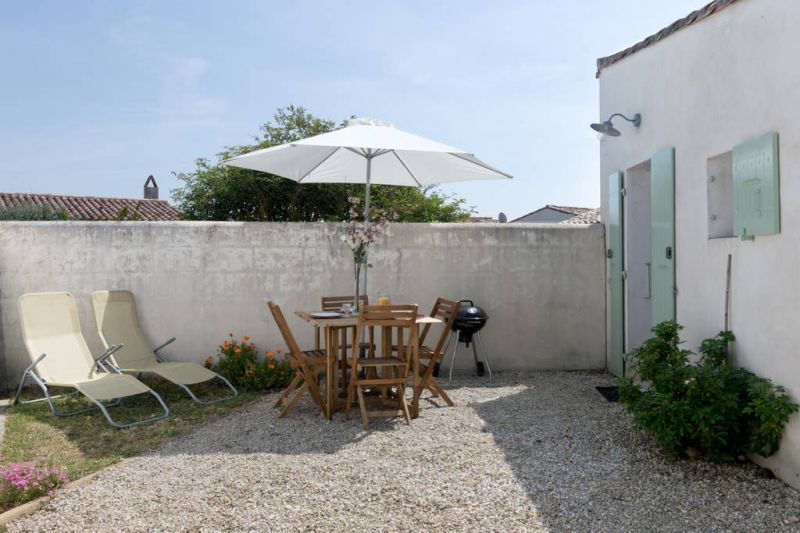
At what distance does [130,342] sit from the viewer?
21.5 feet

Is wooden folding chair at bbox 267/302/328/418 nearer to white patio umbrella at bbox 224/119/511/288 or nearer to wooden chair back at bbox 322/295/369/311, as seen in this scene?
wooden chair back at bbox 322/295/369/311

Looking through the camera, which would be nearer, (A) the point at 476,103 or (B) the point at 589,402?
(B) the point at 589,402

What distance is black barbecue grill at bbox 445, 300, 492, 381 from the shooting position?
22.5ft

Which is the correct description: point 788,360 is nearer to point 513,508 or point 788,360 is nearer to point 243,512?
point 513,508

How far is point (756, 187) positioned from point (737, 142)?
0.49 metres

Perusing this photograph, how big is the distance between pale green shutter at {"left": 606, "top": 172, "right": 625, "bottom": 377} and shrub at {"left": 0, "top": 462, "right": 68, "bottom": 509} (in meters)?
5.59

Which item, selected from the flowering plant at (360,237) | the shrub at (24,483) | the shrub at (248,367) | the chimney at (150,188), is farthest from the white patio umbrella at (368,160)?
the chimney at (150,188)

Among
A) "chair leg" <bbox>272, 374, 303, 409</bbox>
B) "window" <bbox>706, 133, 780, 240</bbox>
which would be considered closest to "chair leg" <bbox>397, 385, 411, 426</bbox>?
"chair leg" <bbox>272, 374, 303, 409</bbox>

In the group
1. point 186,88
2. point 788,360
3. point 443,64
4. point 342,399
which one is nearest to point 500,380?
point 342,399

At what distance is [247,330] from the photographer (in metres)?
7.06

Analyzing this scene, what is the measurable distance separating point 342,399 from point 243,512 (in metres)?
2.40

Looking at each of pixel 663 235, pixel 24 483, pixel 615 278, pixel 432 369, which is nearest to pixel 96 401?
pixel 24 483

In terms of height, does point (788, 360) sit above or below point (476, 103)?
below

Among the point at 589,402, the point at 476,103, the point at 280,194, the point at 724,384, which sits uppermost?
the point at 476,103
